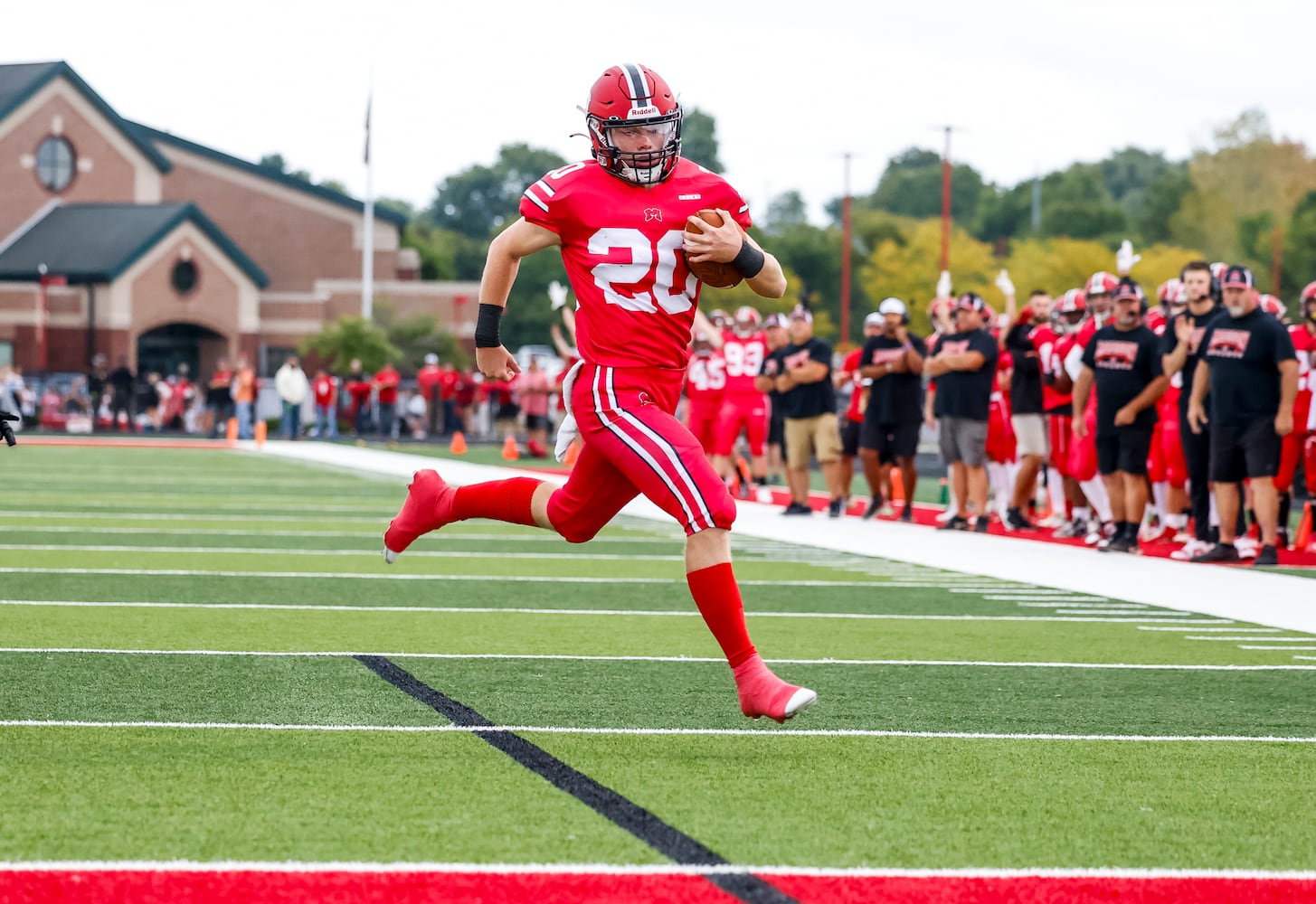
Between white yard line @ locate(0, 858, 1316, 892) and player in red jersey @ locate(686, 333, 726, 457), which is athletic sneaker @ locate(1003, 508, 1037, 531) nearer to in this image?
player in red jersey @ locate(686, 333, 726, 457)

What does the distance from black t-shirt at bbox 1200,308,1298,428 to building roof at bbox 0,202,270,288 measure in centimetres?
4386

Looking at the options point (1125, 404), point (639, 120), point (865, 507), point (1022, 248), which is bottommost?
point (865, 507)

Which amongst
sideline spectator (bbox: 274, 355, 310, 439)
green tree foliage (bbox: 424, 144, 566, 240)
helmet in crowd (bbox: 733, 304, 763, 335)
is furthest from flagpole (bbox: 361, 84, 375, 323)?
green tree foliage (bbox: 424, 144, 566, 240)

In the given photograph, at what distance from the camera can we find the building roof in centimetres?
5128

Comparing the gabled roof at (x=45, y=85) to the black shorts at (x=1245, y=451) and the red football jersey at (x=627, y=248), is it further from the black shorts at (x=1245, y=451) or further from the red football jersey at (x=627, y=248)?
the red football jersey at (x=627, y=248)

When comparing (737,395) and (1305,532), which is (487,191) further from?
(1305,532)

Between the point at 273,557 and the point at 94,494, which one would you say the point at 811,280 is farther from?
the point at 273,557

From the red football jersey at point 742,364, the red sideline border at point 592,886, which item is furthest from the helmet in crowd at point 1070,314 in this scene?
the red sideline border at point 592,886

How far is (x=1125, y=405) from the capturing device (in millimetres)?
12328

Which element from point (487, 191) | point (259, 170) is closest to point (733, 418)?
point (259, 170)

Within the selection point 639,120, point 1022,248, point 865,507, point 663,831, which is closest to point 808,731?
point 663,831

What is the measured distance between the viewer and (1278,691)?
634 cm

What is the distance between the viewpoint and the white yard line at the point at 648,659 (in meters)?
6.75

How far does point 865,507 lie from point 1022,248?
6109cm
